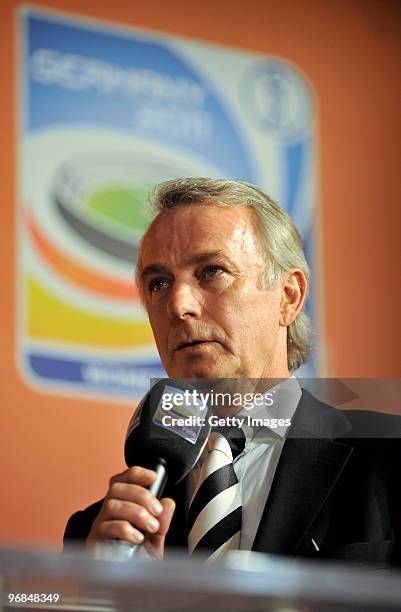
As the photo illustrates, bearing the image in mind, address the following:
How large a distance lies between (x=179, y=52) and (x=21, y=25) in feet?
1.16

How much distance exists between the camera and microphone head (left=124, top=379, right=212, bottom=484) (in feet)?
2.91

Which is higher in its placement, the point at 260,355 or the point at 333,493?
the point at 260,355

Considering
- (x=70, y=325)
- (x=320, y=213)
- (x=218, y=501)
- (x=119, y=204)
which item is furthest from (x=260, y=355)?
(x=320, y=213)

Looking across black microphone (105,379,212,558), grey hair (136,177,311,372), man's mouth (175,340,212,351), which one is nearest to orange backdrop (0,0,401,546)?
grey hair (136,177,311,372)

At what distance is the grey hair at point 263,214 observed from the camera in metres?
1.26

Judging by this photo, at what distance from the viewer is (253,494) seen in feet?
3.64

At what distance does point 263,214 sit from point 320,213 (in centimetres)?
110

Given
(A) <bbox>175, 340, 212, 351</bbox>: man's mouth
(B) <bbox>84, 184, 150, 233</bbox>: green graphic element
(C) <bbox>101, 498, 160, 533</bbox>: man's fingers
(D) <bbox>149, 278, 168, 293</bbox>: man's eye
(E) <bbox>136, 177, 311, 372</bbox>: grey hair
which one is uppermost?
(B) <bbox>84, 184, 150, 233</bbox>: green graphic element

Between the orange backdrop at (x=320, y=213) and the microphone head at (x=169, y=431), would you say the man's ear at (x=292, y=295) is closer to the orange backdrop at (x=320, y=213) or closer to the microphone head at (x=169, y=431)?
the microphone head at (x=169, y=431)

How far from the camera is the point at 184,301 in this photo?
1186 millimetres

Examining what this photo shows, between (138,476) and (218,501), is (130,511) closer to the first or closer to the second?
(138,476)

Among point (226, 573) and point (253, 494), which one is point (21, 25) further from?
point (226, 573)

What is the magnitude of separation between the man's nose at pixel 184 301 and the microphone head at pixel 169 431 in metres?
0.24

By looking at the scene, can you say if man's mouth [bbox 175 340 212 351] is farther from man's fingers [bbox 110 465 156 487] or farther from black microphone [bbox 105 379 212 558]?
man's fingers [bbox 110 465 156 487]
